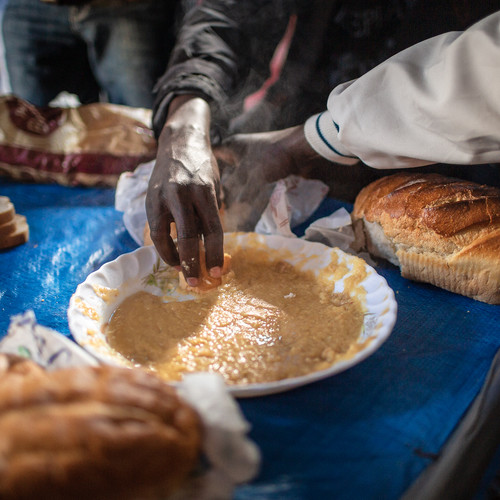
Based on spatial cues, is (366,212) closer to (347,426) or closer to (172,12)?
(347,426)

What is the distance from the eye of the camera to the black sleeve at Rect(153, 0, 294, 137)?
1.90 m

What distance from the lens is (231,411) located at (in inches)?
23.9

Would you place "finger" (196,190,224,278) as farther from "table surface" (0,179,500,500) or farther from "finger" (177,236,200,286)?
"table surface" (0,179,500,500)

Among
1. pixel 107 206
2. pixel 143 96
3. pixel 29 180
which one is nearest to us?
pixel 107 206

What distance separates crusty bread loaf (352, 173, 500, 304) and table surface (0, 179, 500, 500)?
0.06 meters

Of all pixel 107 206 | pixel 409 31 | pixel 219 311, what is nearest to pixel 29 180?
pixel 107 206

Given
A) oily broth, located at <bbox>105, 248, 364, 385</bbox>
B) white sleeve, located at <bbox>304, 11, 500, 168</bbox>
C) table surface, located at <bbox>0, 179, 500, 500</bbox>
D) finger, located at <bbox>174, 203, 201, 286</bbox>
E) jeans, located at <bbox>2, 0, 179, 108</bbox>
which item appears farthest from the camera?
jeans, located at <bbox>2, 0, 179, 108</bbox>

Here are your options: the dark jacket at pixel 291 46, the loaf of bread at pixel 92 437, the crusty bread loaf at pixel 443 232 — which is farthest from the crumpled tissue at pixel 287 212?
the loaf of bread at pixel 92 437

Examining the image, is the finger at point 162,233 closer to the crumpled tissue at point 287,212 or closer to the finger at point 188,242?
the finger at point 188,242

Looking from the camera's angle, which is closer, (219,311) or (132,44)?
(219,311)

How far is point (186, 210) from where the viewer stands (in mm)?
1238

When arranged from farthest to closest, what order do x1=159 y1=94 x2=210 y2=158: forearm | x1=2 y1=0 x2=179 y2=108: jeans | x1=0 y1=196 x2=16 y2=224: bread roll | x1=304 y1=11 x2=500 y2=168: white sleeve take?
x1=2 y1=0 x2=179 y2=108: jeans < x1=0 y1=196 x2=16 y2=224: bread roll < x1=159 y1=94 x2=210 y2=158: forearm < x1=304 y1=11 x2=500 y2=168: white sleeve

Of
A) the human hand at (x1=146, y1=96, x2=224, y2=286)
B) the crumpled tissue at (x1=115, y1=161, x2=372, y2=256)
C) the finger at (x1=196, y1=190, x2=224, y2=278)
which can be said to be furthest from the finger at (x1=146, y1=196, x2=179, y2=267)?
the crumpled tissue at (x1=115, y1=161, x2=372, y2=256)

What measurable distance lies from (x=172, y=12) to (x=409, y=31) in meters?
1.72
